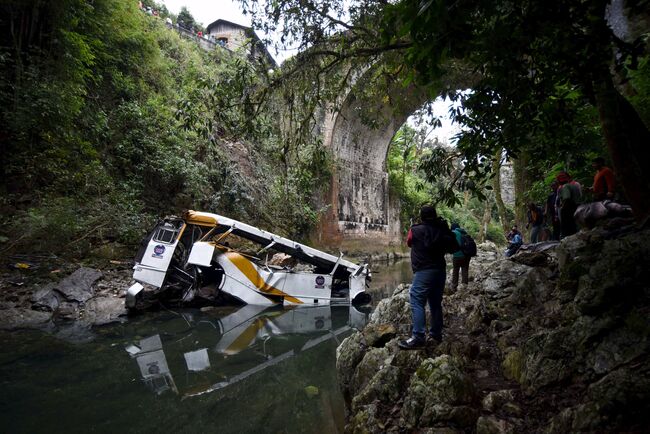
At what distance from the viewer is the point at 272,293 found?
30.6ft

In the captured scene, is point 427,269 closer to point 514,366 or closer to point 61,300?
point 514,366

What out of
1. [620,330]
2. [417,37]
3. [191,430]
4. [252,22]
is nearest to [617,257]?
[620,330]

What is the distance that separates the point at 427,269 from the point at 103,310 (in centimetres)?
702

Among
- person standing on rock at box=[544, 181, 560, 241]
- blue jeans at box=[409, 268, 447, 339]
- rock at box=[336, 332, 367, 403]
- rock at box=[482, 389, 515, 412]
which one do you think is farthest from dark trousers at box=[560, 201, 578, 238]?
rock at box=[482, 389, 515, 412]

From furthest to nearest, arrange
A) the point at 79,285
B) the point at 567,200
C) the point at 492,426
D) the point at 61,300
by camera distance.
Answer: the point at 79,285
the point at 61,300
the point at 567,200
the point at 492,426

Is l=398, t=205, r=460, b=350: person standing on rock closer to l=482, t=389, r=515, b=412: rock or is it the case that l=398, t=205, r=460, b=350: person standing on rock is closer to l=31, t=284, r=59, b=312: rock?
l=482, t=389, r=515, b=412: rock

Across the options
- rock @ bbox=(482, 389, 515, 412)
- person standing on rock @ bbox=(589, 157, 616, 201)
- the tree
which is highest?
the tree

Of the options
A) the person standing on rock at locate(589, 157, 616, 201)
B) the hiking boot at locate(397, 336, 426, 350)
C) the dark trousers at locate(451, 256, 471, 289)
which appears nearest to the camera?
the hiking boot at locate(397, 336, 426, 350)

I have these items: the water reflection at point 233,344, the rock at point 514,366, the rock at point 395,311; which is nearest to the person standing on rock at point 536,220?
the rock at point 395,311

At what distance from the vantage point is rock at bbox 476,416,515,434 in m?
2.30

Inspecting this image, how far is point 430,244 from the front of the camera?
364 cm

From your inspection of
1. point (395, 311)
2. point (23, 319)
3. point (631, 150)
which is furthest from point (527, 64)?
point (23, 319)

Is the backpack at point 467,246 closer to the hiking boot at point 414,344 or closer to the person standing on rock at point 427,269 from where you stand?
the person standing on rock at point 427,269

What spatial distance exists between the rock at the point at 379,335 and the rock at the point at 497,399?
1.50 metres
